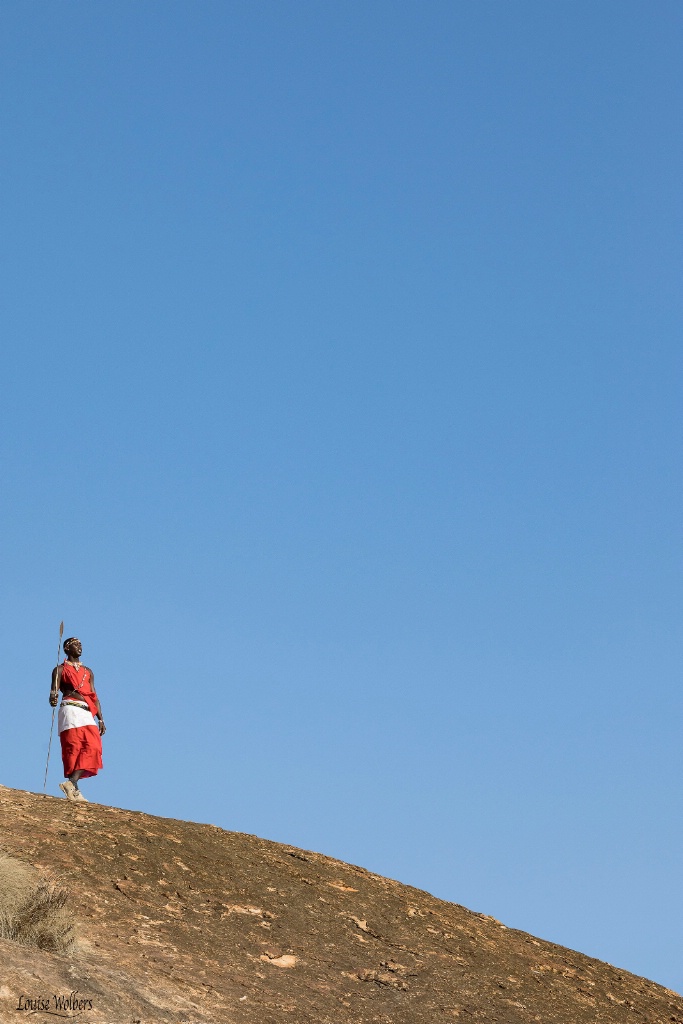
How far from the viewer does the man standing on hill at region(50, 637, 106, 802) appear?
16.3m

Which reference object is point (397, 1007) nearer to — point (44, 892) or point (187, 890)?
point (187, 890)

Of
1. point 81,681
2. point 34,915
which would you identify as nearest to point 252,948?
point 34,915

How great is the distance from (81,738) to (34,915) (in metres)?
5.61

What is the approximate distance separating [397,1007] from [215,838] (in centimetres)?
411

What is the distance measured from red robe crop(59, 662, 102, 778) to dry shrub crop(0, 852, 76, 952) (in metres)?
4.62

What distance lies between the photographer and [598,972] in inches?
600

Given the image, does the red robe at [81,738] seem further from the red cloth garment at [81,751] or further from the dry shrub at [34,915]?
the dry shrub at [34,915]

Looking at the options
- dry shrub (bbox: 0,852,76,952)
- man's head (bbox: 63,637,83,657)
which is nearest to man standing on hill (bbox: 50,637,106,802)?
man's head (bbox: 63,637,83,657)

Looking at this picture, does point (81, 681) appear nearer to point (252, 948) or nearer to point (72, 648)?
point (72, 648)

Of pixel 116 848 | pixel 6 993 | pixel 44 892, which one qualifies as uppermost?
pixel 116 848

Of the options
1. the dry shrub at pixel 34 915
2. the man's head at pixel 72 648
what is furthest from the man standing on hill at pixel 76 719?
the dry shrub at pixel 34 915

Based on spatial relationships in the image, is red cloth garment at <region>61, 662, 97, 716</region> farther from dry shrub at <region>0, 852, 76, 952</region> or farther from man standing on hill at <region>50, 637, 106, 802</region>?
dry shrub at <region>0, 852, 76, 952</region>

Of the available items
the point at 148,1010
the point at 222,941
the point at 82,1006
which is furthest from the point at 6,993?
the point at 222,941

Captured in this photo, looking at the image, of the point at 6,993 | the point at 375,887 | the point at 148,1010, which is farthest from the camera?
the point at 375,887
